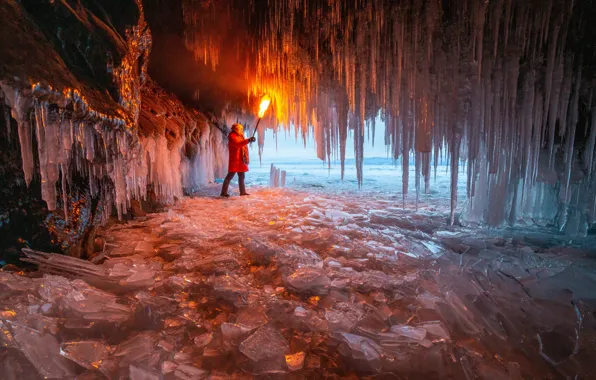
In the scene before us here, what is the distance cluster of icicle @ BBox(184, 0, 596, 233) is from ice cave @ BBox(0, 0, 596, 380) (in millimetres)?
30

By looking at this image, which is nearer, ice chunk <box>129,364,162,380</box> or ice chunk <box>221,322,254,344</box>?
ice chunk <box>129,364,162,380</box>

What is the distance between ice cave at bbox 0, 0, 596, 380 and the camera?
1.59 meters

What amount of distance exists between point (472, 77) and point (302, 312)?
3.87m

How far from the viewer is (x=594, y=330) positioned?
69.4 inches

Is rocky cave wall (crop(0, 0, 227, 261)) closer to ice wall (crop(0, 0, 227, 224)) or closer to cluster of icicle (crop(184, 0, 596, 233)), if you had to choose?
ice wall (crop(0, 0, 227, 224))

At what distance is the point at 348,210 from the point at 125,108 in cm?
418

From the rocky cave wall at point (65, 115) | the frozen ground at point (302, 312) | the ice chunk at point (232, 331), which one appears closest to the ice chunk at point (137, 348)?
the frozen ground at point (302, 312)

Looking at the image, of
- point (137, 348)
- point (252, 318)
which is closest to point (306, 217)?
point (252, 318)

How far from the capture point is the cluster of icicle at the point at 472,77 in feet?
11.1

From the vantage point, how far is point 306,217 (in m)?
4.88

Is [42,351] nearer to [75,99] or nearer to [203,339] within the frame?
[203,339]

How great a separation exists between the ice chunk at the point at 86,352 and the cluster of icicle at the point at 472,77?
418 cm

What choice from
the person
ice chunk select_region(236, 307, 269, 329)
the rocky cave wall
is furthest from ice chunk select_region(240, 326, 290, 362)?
the person

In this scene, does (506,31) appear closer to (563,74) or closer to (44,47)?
(563,74)
